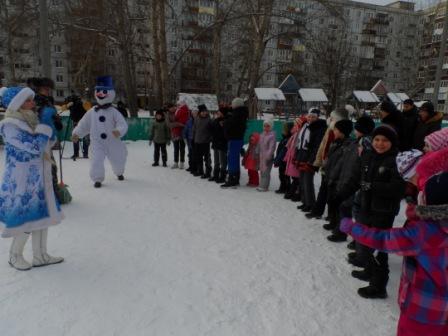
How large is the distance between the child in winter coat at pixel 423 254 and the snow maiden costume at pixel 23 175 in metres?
2.86

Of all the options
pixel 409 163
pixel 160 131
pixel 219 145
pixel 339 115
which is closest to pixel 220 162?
pixel 219 145

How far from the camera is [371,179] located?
336 cm

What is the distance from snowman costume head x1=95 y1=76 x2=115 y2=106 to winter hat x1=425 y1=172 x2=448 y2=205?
6558 millimetres

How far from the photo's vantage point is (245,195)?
23.3 feet

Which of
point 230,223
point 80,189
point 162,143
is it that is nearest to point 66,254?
point 230,223

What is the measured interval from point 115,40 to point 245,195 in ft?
39.6

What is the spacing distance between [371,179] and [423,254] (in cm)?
137

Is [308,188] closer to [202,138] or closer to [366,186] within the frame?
[366,186]

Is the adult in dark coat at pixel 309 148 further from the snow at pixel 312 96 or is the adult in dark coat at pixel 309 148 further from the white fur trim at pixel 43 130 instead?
the snow at pixel 312 96

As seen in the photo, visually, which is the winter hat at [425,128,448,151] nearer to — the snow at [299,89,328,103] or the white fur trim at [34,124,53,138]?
the white fur trim at [34,124,53,138]

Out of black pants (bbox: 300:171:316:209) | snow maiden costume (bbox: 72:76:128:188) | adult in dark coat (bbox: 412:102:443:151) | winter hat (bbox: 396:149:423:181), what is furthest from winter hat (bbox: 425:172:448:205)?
snow maiden costume (bbox: 72:76:128:188)

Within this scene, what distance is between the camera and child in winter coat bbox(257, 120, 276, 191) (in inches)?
286

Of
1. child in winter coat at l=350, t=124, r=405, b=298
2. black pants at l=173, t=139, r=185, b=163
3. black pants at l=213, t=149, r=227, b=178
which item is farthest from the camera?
black pants at l=173, t=139, r=185, b=163

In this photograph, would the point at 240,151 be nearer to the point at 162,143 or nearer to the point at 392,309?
the point at 162,143
